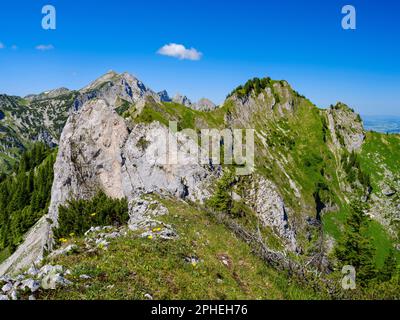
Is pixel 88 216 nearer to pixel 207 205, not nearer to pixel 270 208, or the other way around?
pixel 207 205

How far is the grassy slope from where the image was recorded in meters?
15.3

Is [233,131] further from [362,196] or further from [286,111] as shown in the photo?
[362,196]

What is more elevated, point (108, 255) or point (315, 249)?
point (108, 255)

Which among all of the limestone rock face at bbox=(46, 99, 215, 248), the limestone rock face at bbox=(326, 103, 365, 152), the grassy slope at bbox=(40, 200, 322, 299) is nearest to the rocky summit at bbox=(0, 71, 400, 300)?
the grassy slope at bbox=(40, 200, 322, 299)

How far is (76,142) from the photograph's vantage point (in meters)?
74.5

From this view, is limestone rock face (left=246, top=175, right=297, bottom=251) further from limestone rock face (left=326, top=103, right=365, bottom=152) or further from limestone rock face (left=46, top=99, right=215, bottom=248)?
limestone rock face (left=326, top=103, right=365, bottom=152)

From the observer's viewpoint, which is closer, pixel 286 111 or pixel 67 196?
pixel 67 196

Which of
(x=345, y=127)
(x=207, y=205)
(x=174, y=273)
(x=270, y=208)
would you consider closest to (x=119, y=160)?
(x=207, y=205)

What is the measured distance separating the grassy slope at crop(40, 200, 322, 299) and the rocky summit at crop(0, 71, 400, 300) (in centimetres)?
8

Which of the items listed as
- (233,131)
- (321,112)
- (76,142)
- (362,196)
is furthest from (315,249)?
(321,112)

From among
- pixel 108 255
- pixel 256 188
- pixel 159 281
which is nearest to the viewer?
pixel 159 281
